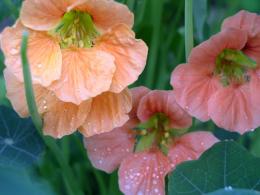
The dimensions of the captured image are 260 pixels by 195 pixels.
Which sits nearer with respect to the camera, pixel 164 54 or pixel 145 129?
pixel 145 129

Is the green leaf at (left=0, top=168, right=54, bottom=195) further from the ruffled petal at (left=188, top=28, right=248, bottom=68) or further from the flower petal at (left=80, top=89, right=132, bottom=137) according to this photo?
the ruffled petal at (left=188, top=28, right=248, bottom=68)

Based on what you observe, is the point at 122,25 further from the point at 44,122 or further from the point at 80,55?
the point at 44,122

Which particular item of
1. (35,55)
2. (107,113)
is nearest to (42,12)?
(35,55)

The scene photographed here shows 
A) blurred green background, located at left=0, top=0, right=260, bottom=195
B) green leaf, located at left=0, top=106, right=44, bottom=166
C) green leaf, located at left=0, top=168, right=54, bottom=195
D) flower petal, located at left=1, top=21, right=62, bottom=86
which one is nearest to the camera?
green leaf, located at left=0, top=168, right=54, bottom=195

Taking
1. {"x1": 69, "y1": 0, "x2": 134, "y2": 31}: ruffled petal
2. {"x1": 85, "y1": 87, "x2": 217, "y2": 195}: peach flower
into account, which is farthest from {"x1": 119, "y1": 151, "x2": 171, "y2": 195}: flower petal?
{"x1": 69, "y1": 0, "x2": 134, "y2": 31}: ruffled petal

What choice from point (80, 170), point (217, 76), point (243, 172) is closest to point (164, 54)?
point (80, 170)

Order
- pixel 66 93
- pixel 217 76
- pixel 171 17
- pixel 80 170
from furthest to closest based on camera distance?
pixel 171 17
pixel 80 170
pixel 217 76
pixel 66 93

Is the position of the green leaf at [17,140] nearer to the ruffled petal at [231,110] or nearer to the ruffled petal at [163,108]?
the ruffled petal at [163,108]
